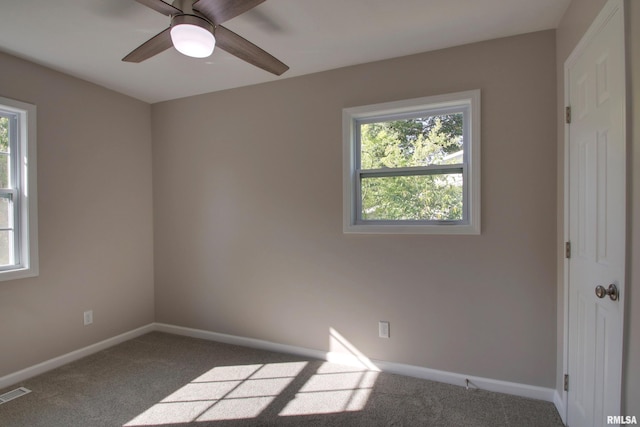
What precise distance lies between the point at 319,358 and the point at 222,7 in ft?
8.68

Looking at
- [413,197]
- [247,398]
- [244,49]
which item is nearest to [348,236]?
[413,197]

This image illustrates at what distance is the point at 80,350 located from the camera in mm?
2957

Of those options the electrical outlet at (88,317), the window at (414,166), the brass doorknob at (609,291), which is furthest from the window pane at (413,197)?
the electrical outlet at (88,317)

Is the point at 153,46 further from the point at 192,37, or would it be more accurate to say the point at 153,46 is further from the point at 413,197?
the point at 413,197

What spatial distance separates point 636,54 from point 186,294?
376cm

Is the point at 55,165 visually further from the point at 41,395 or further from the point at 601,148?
the point at 601,148

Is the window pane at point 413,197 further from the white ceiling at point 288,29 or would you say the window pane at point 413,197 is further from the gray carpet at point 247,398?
the gray carpet at point 247,398

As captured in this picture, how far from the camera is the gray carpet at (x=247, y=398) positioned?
6.74 ft

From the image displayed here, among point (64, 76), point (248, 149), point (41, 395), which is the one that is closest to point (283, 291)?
point (248, 149)

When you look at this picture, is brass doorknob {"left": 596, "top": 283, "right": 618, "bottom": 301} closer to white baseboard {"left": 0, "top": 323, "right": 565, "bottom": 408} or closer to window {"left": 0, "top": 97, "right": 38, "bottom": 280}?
white baseboard {"left": 0, "top": 323, "right": 565, "bottom": 408}

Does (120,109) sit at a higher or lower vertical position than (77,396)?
higher

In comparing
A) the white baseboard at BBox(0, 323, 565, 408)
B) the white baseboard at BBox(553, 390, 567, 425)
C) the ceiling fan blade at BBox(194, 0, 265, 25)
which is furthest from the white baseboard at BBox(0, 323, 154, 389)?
the white baseboard at BBox(553, 390, 567, 425)

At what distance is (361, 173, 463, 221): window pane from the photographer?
8.39 ft

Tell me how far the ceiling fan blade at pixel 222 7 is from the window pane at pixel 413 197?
163 centimetres
